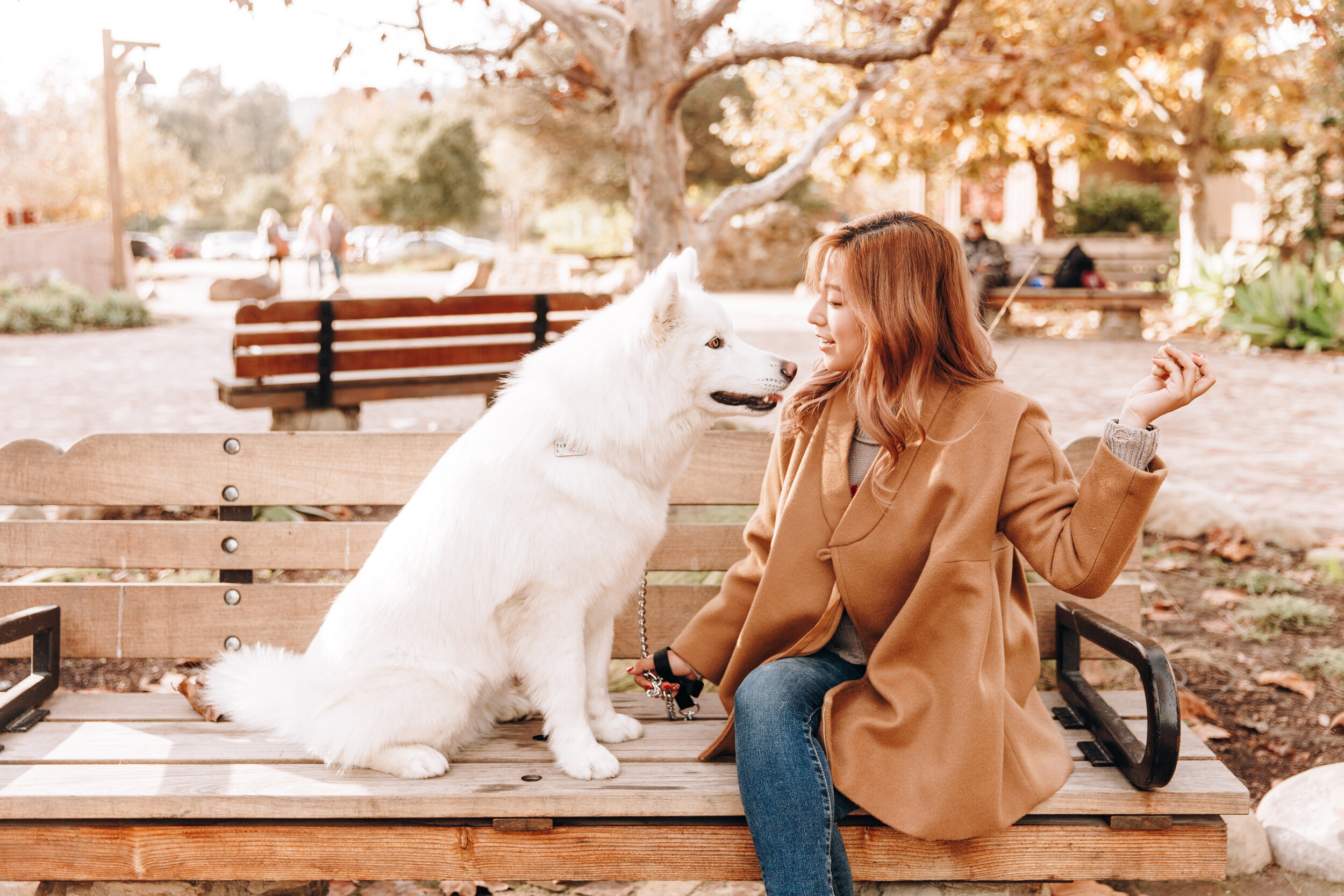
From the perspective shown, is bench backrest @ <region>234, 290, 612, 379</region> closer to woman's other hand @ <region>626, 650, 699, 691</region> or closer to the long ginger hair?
woman's other hand @ <region>626, 650, 699, 691</region>

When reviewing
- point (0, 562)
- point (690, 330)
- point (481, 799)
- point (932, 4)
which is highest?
point (932, 4)

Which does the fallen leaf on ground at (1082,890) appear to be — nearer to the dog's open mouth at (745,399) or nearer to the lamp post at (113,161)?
the dog's open mouth at (745,399)

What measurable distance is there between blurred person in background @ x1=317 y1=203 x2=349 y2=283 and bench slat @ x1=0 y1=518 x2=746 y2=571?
19.1 metres

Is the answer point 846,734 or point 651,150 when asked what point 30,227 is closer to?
point 651,150

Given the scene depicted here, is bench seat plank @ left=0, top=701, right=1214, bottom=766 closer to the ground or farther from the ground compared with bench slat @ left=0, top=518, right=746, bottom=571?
closer to the ground

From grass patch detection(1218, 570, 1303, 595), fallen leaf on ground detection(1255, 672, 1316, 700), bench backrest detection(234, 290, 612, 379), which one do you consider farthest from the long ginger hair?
bench backrest detection(234, 290, 612, 379)

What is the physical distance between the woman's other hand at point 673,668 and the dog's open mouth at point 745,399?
2.18ft

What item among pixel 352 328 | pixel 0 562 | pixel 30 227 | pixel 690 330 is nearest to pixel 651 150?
pixel 690 330

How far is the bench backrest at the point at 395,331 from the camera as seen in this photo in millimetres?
7344

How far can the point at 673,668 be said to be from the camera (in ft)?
8.63

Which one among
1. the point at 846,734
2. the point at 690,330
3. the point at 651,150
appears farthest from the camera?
the point at 651,150

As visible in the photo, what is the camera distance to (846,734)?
2258 mm

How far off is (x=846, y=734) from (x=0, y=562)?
2.41 m

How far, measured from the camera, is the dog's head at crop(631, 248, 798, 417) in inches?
94.5
